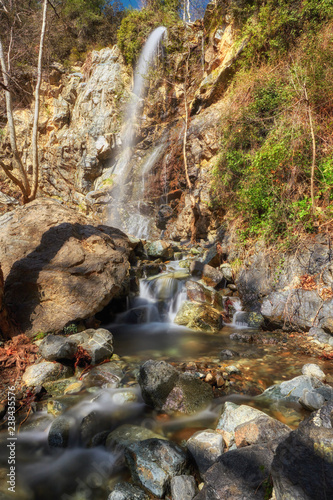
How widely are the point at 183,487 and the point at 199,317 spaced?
4461 mm

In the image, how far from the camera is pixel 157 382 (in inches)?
133

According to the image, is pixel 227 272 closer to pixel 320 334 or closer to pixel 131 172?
pixel 320 334

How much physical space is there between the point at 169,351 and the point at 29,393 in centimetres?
258

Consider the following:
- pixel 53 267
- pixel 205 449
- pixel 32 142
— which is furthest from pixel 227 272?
pixel 32 142

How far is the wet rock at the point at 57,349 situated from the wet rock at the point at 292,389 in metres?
2.92

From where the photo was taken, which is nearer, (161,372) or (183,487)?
(183,487)

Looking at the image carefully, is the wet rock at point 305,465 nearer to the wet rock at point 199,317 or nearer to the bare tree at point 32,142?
the wet rock at point 199,317

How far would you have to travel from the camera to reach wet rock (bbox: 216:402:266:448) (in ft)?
8.44

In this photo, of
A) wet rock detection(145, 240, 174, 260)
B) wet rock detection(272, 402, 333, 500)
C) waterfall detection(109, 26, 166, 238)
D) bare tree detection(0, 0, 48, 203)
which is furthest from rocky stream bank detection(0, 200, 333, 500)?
waterfall detection(109, 26, 166, 238)

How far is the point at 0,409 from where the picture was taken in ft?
10.3

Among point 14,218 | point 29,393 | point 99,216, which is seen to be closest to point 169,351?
point 29,393

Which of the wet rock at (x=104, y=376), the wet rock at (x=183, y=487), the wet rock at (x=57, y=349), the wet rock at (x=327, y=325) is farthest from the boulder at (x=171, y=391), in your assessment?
the wet rock at (x=327, y=325)

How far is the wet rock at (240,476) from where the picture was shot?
1.57 meters

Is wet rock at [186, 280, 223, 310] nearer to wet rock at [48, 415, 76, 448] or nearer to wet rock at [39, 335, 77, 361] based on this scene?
wet rock at [39, 335, 77, 361]
